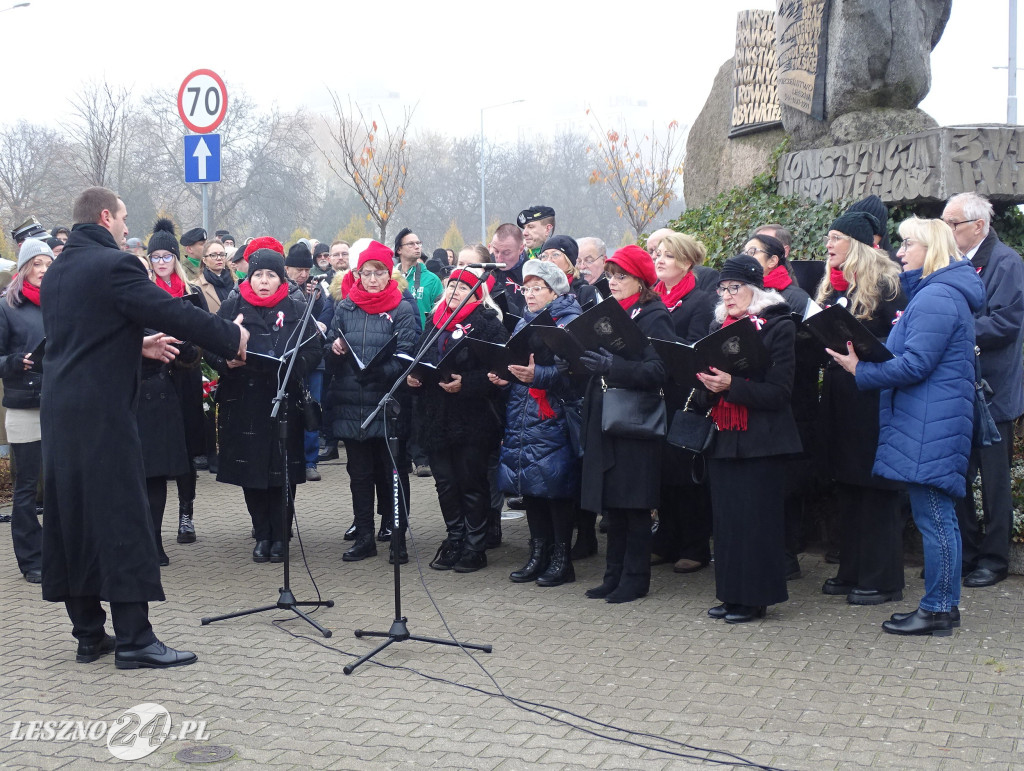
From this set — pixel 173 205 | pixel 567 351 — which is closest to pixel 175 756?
pixel 567 351

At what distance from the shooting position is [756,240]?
6766 millimetres

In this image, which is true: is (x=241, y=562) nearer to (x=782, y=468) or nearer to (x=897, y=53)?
(x=782, y=468)

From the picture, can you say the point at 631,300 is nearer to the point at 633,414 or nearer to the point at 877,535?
the point at 633,414

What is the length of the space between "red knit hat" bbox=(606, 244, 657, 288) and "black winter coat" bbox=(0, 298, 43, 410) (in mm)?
3821

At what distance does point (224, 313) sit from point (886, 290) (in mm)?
4341

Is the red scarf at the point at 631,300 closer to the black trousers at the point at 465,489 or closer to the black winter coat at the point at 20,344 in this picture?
the black trousers at the point at 465,489

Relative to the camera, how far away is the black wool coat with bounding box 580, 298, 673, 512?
6480 millimetres

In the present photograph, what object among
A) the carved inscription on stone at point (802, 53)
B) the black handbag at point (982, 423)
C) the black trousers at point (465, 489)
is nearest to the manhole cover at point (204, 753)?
the black trousers at point (465, 489)

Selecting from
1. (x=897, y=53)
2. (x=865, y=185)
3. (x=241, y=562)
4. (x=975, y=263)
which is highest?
(x=897, y=53)

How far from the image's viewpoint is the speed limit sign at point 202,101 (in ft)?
34.1

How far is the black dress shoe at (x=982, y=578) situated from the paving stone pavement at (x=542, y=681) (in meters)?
0.14

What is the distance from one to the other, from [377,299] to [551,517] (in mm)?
1913

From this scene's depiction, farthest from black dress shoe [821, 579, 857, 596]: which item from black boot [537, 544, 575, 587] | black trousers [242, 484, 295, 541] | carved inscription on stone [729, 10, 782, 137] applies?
carved inscription on stone [729, 10, 782, 137]

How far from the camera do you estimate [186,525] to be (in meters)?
8.73
